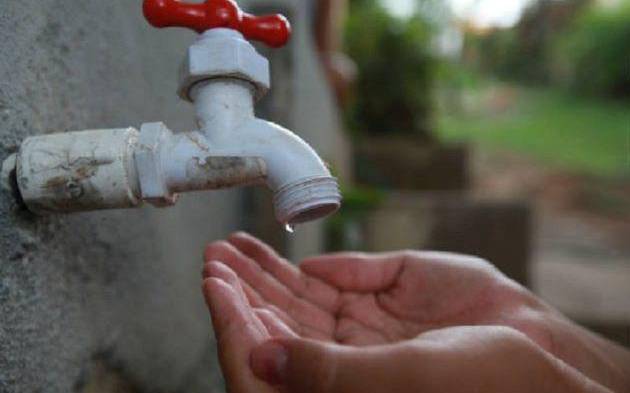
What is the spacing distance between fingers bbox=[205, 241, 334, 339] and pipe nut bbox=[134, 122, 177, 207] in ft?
0.64

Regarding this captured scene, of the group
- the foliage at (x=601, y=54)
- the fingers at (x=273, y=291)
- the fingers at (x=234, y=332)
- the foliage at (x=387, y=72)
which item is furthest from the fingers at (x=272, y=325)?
the foliage at (x=601, y=54)

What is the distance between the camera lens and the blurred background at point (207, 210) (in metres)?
0.63

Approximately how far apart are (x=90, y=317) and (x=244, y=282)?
0.68ft

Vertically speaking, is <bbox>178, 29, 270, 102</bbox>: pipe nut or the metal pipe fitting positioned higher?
<bbox>178, 29, 270, 102</bbox>: pipe nut

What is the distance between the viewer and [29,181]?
0.58 meters

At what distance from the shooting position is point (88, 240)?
29.4 inches

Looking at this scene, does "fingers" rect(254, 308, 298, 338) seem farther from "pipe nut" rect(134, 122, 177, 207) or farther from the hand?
"pipe nut" rect(134, 122, 177, 207)

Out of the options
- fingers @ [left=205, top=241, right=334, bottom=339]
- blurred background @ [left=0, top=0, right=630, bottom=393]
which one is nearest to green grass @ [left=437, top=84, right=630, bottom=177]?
blurred background @ [left=0, top=0, right=630, bottom=393]

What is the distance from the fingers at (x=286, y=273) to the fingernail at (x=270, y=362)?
0.34 metres

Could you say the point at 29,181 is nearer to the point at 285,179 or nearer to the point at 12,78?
the point at 12,78

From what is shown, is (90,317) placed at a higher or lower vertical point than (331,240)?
higher

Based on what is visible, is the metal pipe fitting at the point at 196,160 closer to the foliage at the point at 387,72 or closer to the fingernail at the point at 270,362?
the fingernail at the point at 270,362

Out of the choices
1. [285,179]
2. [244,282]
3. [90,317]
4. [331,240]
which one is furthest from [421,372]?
[331,240]

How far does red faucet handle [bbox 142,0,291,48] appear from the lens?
23.8 inches
